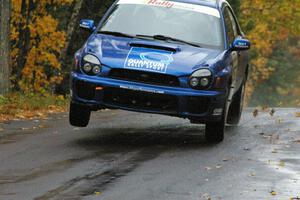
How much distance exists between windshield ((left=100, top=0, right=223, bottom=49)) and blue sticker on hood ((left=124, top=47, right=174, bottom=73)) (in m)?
0.85

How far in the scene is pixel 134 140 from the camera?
35.9ft

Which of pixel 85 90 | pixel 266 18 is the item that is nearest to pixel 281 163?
pixel 85 90

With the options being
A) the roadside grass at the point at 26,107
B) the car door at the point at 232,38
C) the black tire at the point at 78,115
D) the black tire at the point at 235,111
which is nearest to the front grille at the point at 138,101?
the black tire at the point at 78,115

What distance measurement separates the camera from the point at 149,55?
33.5 feet

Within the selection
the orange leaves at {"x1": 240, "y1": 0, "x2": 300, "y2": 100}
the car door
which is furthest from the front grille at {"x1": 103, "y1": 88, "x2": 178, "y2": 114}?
the orange leaves at {"x1": 240, "y1": 0, "x2": 300, "y2": 100}

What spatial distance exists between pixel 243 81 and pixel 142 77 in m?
4.41

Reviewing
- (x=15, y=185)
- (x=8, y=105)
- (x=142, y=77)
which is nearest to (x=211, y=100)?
(x=142, y=77)

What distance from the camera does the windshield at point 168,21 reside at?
441 inches

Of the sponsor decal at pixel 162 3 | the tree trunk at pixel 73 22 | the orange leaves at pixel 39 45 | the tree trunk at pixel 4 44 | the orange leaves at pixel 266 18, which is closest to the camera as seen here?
the sponsor decal at pixel 162 3

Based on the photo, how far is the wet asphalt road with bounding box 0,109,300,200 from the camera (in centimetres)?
737

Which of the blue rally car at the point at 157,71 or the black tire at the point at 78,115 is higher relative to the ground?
the blue rally car at the point at 157,71

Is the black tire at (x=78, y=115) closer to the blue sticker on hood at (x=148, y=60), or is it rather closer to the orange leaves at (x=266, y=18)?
the blue sticker on hood at (x=148, y=60)

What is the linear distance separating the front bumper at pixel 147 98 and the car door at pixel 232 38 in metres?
1.20

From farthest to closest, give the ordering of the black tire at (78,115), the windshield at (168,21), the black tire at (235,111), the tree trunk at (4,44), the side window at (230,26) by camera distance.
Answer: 1. the tree trunk at (4,44)
2. the black tire at (235,111)
3. the side window at (230,26)
4. the windshield at (168,21)
5. the black tire at (78,115)
